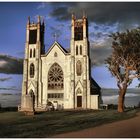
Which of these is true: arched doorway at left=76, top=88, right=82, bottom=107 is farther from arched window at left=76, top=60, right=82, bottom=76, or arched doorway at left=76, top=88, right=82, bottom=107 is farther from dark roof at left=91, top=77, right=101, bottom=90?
dark roof at left=91, top=77, right=101, bottom=90

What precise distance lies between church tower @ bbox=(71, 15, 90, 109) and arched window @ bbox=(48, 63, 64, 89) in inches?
119

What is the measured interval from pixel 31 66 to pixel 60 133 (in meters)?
47.9

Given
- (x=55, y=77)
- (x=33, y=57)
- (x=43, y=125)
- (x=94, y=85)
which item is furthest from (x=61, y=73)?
(x=43, y=125)

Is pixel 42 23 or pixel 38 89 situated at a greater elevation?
pixel 42 23

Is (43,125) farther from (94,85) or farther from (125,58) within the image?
(94,85)

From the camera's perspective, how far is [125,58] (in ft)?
123

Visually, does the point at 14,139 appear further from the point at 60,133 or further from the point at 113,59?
the point at 113,59

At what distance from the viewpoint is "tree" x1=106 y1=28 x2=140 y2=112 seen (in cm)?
3622

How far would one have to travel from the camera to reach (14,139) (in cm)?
1342

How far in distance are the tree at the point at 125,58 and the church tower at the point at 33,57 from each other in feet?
84.9

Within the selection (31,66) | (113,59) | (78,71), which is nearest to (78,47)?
(78,71)

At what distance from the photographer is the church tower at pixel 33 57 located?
199 feet

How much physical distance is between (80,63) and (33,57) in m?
10.9

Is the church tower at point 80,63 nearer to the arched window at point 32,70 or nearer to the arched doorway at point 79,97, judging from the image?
the arched doorway at point 79,97
